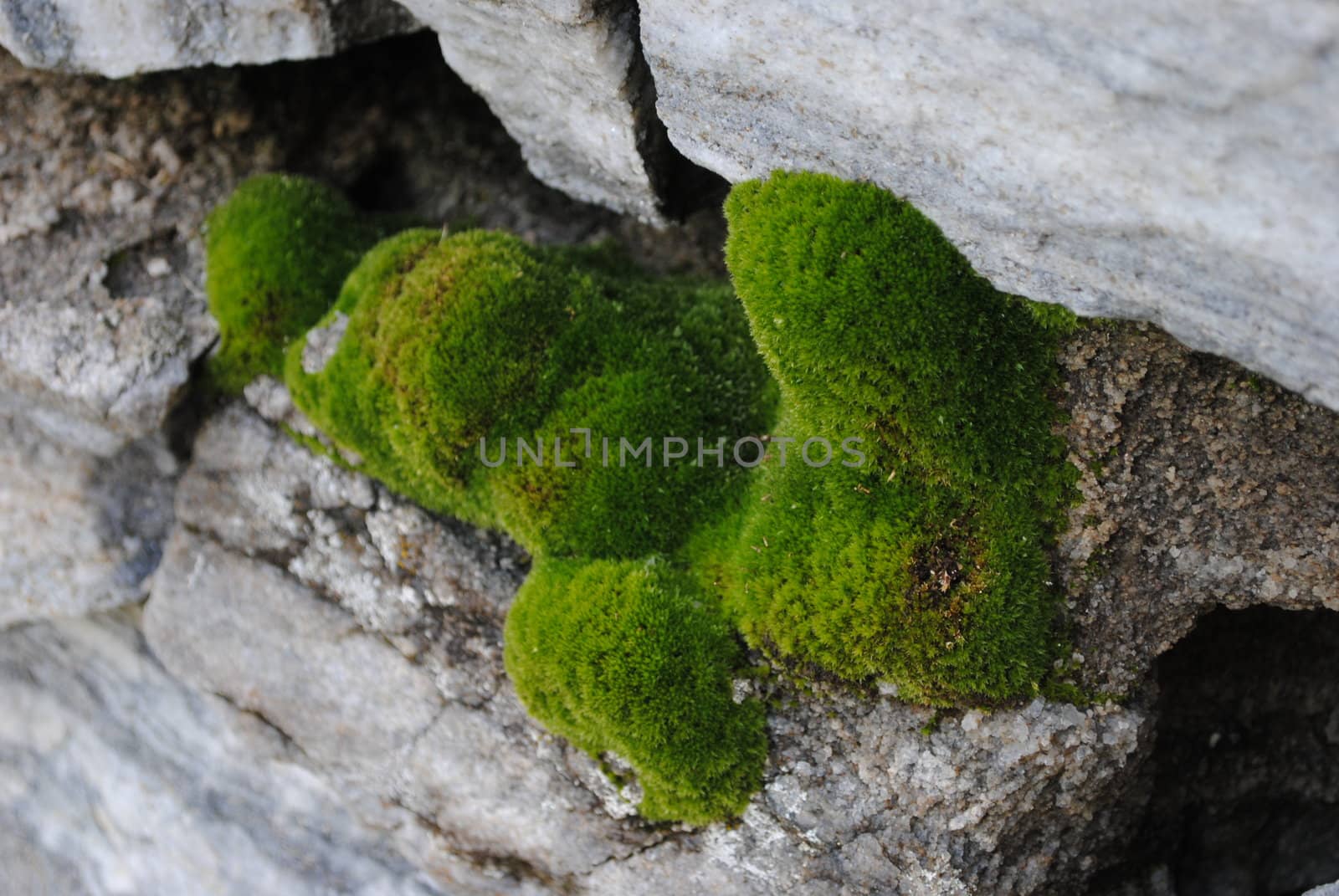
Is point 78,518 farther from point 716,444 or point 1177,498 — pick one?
point 1177,498

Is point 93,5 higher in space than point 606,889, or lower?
higher

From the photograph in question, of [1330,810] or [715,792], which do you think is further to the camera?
[1330,810]

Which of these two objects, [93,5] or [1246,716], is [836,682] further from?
[93,5]

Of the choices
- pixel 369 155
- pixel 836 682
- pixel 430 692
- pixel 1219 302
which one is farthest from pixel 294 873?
pixel 1219 302

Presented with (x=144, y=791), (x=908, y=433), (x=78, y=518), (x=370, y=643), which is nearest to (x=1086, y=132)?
(x=908, y=433)

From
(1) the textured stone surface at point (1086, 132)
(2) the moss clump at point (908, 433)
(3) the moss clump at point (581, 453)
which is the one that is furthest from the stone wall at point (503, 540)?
(3) the moss clump at point (581, 453)

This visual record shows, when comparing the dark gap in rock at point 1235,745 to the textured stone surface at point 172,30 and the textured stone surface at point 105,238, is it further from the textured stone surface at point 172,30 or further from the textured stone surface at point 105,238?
the textured stone surface at point 105,238
